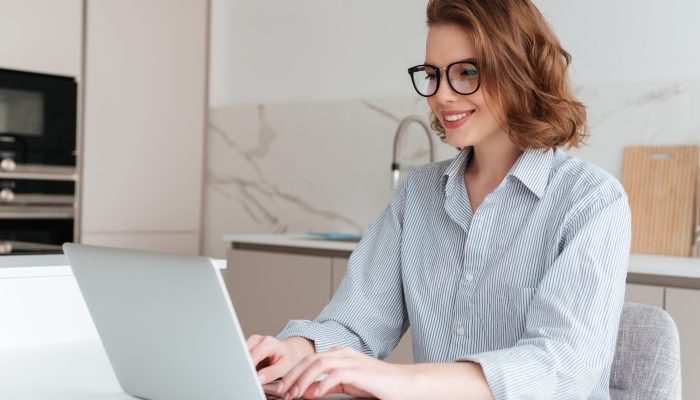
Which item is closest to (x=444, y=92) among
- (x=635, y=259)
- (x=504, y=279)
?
(x=504, y=279)

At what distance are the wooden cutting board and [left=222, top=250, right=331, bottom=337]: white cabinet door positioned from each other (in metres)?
1.02

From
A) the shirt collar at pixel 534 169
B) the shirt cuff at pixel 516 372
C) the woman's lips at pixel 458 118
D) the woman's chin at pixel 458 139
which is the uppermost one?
the woman's lips at pixel 458 118

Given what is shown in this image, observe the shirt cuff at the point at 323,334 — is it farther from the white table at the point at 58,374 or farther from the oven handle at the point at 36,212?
the oven handle at the point at 36,212

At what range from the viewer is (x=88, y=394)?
1.18 metres

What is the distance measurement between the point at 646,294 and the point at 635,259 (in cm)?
21

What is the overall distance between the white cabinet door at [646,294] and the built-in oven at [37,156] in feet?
7.63

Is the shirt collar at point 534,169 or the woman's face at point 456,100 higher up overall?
the woman's face at point 456,100

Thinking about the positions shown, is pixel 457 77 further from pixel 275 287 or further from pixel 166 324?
pixel 275 287

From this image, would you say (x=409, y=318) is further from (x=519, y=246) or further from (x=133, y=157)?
(x=133, y=157)

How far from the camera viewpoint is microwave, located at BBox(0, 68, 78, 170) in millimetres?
3561

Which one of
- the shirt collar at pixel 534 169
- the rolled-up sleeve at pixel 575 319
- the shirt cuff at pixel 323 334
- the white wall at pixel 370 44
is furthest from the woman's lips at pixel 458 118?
the white wall at pixel 370 44

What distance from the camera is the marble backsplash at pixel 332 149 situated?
3.00 m

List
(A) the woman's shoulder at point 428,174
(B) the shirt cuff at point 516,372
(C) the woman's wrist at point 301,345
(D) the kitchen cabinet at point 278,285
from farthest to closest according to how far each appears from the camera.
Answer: (D) the kitchen cabinet at point 278,285
(A) the woman's shoulder at point 428,174
(C) the woman's wrist at point 301,345
(B) the shirt cuff at point 516,372

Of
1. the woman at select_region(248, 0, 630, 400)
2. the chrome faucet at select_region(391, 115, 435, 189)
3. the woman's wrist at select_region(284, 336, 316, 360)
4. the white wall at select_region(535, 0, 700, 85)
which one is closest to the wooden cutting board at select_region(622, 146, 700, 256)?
the white wall at select_region(535, 0, 700, 85)
